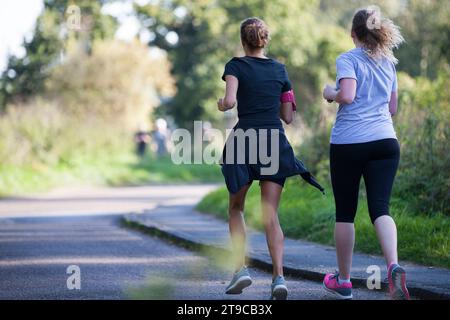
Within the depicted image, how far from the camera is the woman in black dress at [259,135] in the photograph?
21.3ft

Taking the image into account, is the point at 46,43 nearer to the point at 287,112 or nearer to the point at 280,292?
the point at 287,112

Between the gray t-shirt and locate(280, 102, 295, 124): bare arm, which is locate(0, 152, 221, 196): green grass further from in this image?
the gray t-shirt

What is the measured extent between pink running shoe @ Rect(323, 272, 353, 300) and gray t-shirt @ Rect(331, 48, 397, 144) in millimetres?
955

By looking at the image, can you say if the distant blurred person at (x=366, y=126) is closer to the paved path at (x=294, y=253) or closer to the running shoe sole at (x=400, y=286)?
the running shoe sole at (x=400, y=286)

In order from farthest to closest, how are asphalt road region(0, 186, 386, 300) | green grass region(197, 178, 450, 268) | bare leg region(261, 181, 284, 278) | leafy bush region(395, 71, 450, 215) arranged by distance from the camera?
leafy bush region(395, 71, 450, 215) → green grass region(197, 178, 450, 268) → asphalt road region(0, 186, 386, 300) → bare leg region(261, 181, 284, 278)

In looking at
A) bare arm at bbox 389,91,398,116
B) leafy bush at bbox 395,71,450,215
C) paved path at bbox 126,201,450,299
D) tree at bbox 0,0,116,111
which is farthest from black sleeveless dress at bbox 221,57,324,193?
tree at bbox 0,0,116,111

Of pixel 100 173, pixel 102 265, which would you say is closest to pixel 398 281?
pixel 102 265

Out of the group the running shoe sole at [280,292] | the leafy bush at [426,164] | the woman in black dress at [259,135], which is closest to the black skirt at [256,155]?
the woman in black dress at [259,135]

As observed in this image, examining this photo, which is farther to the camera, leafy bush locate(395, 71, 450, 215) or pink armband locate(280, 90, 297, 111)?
leafy bush locate(395, 71, 450, 215)

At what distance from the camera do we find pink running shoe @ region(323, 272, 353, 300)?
6.59 m

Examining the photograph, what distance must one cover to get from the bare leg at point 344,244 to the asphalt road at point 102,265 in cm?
36

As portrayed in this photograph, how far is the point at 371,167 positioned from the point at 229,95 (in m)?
1.06

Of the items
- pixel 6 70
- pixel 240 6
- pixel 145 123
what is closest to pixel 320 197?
pixel 6 70

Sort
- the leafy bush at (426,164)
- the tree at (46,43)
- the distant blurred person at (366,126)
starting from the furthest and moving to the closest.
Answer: the tree at (46,43) → the leafy bush at (426,164) → the distant blurred person at (366,126)
